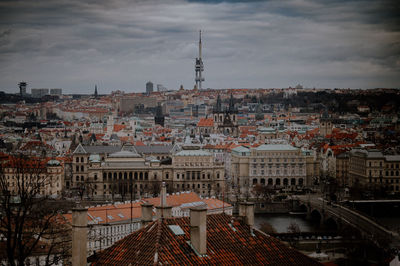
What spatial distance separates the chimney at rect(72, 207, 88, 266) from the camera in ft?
38.5

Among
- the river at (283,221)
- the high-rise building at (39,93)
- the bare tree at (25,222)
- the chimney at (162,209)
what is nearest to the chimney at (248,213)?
the chimney at (162,209)

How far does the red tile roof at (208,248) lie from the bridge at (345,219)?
17.8m

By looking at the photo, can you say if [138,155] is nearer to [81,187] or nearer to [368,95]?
[81,187]

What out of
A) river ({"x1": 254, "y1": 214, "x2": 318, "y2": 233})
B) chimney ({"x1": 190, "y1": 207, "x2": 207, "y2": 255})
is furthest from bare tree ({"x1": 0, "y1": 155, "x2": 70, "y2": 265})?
river ({"x1": 254, "y1": 214, "x2": 318, "y2": 233})

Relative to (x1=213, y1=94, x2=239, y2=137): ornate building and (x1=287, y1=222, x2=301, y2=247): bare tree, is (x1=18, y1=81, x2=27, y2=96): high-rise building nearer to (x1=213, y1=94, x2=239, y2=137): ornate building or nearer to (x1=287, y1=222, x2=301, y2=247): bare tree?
(x1=213, y1=94, x2=239, y2=137): ornate building

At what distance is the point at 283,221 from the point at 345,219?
4.86 m

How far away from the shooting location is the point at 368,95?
2835 inches

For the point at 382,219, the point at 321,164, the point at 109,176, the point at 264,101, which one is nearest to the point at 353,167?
the point at 321,164

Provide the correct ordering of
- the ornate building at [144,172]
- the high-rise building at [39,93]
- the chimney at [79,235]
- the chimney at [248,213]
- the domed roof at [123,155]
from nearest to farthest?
the chimney at [79,235], the chimney at [248,213], the ornate building at [144,172], the domed roof at [123,155], the high-rise building at [39,93]

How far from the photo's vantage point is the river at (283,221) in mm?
38344

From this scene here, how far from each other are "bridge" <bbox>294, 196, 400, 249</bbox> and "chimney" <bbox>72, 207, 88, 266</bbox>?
20.1m

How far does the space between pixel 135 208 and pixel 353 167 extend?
25.4 m

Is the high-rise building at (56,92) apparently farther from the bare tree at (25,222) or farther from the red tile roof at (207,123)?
the bare tree at (25,222)

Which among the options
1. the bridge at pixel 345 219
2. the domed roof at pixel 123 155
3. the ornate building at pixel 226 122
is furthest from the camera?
the ornate building at pixel 226 122
